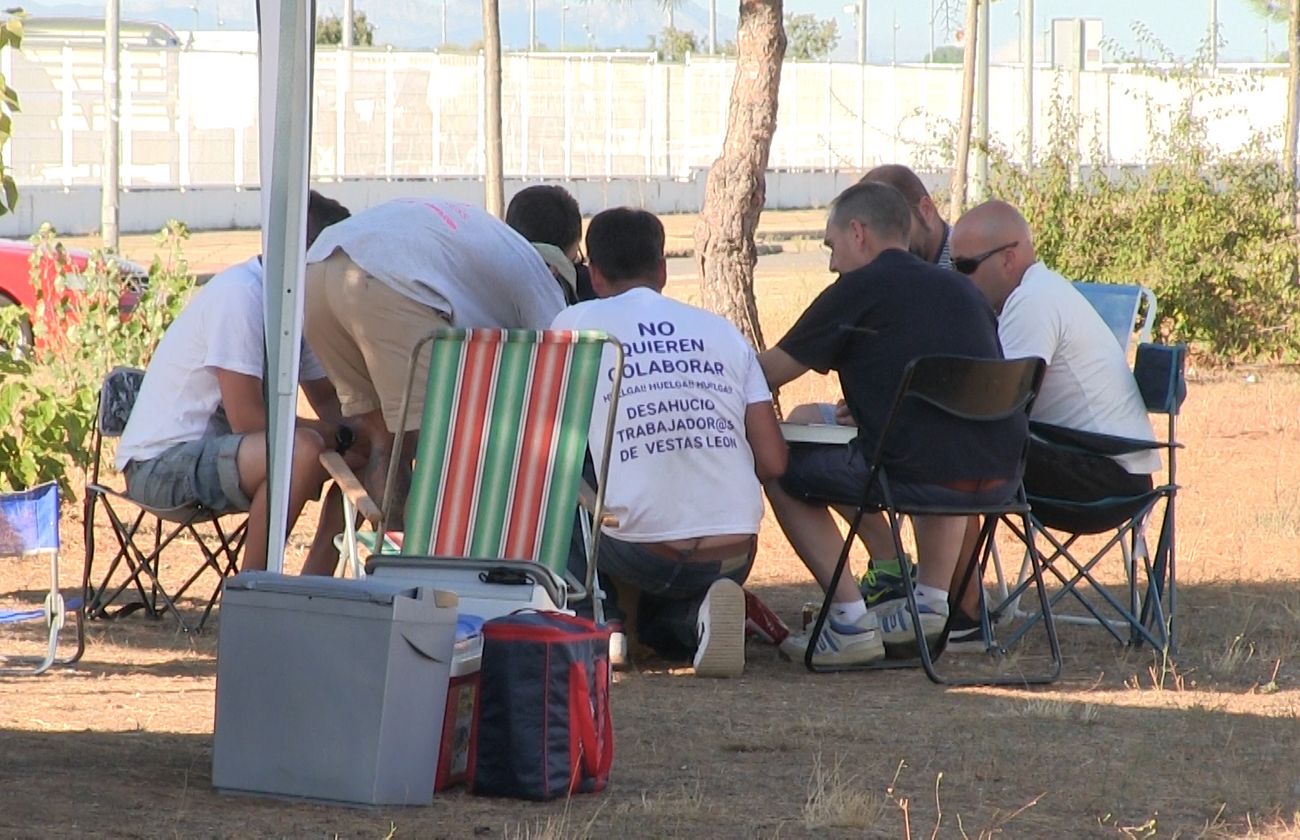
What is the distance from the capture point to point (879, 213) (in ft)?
18.4

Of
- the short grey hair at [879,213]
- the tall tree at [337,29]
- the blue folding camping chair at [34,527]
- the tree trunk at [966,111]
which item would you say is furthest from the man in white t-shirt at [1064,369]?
the tall tree at [337,29]

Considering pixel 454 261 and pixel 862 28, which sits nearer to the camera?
pixel 454 261

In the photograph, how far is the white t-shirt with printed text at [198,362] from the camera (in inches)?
222

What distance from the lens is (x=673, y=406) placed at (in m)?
5.30

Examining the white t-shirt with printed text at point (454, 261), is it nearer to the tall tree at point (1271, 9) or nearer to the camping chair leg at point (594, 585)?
the camping chair leg at point (594, 585)

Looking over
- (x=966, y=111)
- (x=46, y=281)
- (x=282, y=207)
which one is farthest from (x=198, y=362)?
(x=966, y=111)

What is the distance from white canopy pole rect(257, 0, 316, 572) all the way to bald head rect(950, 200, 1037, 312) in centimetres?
262

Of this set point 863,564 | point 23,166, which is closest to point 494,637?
point 863,564

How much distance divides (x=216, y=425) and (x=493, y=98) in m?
9.58

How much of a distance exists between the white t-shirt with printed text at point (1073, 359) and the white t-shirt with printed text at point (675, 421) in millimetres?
915

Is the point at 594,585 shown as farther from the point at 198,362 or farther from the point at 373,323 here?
the point at 198,362

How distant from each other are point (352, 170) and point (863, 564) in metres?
26.8

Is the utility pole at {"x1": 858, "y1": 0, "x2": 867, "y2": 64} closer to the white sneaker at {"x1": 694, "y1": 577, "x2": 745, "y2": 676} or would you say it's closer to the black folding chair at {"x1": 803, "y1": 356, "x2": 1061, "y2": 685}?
the black folding chair at {"x1": 803, "y1": 356, "x2": 1061, "y2": 685}

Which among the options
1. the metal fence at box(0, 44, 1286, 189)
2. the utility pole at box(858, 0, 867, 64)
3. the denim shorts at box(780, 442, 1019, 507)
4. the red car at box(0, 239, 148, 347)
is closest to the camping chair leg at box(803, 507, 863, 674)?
the denim shorts at box(780, 442, 1019, 507)
